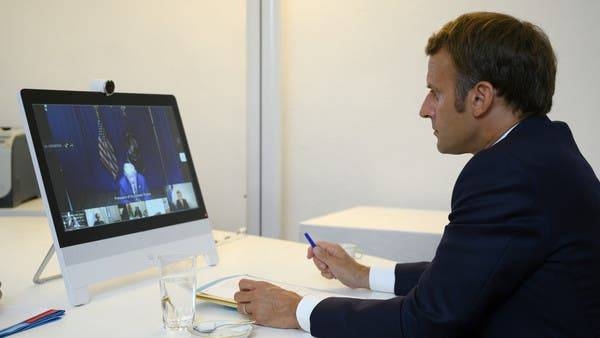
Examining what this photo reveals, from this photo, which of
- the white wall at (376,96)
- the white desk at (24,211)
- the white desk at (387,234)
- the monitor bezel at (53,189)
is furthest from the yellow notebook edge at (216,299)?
the white wall at (376,96)

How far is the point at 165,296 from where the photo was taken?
1098 mm

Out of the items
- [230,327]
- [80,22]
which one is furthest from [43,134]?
[80,22]

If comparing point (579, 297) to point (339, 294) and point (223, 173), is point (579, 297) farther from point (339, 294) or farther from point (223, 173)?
point (223, 173)

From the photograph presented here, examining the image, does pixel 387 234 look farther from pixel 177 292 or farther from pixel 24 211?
pixel 24 211

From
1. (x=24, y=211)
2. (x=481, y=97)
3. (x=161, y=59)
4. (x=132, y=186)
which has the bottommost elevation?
(x=24, y=211)

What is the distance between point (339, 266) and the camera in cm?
137

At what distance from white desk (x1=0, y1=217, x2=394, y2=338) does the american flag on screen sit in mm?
A: 277

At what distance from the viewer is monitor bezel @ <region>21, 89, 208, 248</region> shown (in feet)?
4.00

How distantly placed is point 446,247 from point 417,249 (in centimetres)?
117

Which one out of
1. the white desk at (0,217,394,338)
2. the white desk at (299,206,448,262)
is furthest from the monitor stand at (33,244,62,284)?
the white desk at (299,206,448,262)

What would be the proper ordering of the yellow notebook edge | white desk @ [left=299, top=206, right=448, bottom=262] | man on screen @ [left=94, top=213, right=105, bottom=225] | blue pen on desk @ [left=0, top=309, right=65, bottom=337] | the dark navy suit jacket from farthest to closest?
white desk @ [left=299, top=206, right=448, bottom=262] → man on screen @ [left=94, top=213, right=105, bottom=225] → the yellow notebook edge → blue pen on desk @ [left=0, top=309, right=65, bottom=337] → the dark navy suit jacket

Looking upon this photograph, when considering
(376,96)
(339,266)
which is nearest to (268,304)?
(339,266)

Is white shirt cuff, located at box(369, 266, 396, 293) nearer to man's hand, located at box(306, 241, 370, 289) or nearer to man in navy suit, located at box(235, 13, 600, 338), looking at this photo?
man's hand, located at box(306, 241, 370, 289)

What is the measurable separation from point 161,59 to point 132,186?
6.44ft
